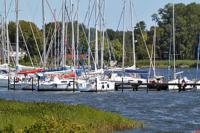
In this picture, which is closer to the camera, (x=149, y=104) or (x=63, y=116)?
(x=63, y=116)

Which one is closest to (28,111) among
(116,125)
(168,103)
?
(116,125)

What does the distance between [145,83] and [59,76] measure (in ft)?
40.0

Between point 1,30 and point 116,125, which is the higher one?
point 1,30

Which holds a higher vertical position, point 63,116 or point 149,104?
point 63,116

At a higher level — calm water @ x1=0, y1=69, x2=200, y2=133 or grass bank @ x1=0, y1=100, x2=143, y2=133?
grass bank @ x1=0, y1=100, x2=143, y2=133

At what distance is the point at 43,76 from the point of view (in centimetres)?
9975

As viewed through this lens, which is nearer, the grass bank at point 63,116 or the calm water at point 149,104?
the grass bank at point 63,116

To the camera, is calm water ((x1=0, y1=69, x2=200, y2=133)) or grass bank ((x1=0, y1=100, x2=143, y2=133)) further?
calm water ((x1=0, y1=69, x2=200, y2=133))

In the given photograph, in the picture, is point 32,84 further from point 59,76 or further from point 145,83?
point 145,83

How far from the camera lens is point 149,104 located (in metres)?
76.9

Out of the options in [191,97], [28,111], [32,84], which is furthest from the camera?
[32,84]

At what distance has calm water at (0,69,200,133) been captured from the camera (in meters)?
53.8

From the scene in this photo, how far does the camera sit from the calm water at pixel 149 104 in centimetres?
5384

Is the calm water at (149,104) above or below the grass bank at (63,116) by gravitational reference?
below
